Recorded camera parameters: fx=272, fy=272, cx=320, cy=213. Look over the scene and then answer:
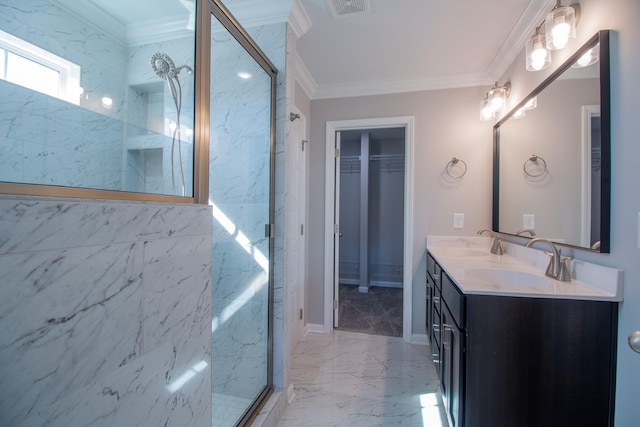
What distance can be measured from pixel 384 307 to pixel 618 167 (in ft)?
9.24

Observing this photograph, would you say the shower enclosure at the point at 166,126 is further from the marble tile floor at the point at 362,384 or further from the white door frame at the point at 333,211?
the white door frame at the point at 333,211

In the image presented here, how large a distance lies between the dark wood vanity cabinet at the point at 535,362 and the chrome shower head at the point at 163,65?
1.69 meters

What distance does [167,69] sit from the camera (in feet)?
4.30

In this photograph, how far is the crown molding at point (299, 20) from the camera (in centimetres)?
163

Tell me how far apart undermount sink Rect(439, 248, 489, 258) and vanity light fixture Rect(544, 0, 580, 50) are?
4.66 ft

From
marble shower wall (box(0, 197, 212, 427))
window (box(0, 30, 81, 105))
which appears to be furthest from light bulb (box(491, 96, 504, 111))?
window (box(0, 30, 81, 105))

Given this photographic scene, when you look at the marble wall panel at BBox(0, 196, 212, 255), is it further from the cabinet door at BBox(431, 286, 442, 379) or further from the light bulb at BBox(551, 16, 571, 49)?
the light bulb at BBox(551, 16, 571, 49)

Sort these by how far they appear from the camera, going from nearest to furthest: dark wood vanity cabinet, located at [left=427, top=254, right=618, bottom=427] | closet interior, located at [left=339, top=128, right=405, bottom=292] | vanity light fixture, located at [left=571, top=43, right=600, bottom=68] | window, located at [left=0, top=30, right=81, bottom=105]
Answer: window, located at [left=0, top=30, right=81, bottom=105]
dark wood vanity cabinet, located at [left=427, top=254, right=618, bottom=427]
vanity light fixture, located at [left=571, top=43, right=600, bottom=68]
closet interior, located at [left=339, top=128, right=405, bottom=292]

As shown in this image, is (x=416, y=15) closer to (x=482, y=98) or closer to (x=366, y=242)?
(x=482, y=98)

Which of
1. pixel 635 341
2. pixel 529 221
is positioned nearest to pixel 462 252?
pixel 529 221

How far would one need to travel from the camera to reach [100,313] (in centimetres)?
67

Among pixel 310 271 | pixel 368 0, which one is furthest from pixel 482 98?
pixel 310 271

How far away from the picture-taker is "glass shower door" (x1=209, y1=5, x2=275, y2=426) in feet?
5.24

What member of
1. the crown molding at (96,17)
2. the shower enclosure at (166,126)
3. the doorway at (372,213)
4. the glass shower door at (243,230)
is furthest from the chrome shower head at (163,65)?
the doorway at (372,213)
